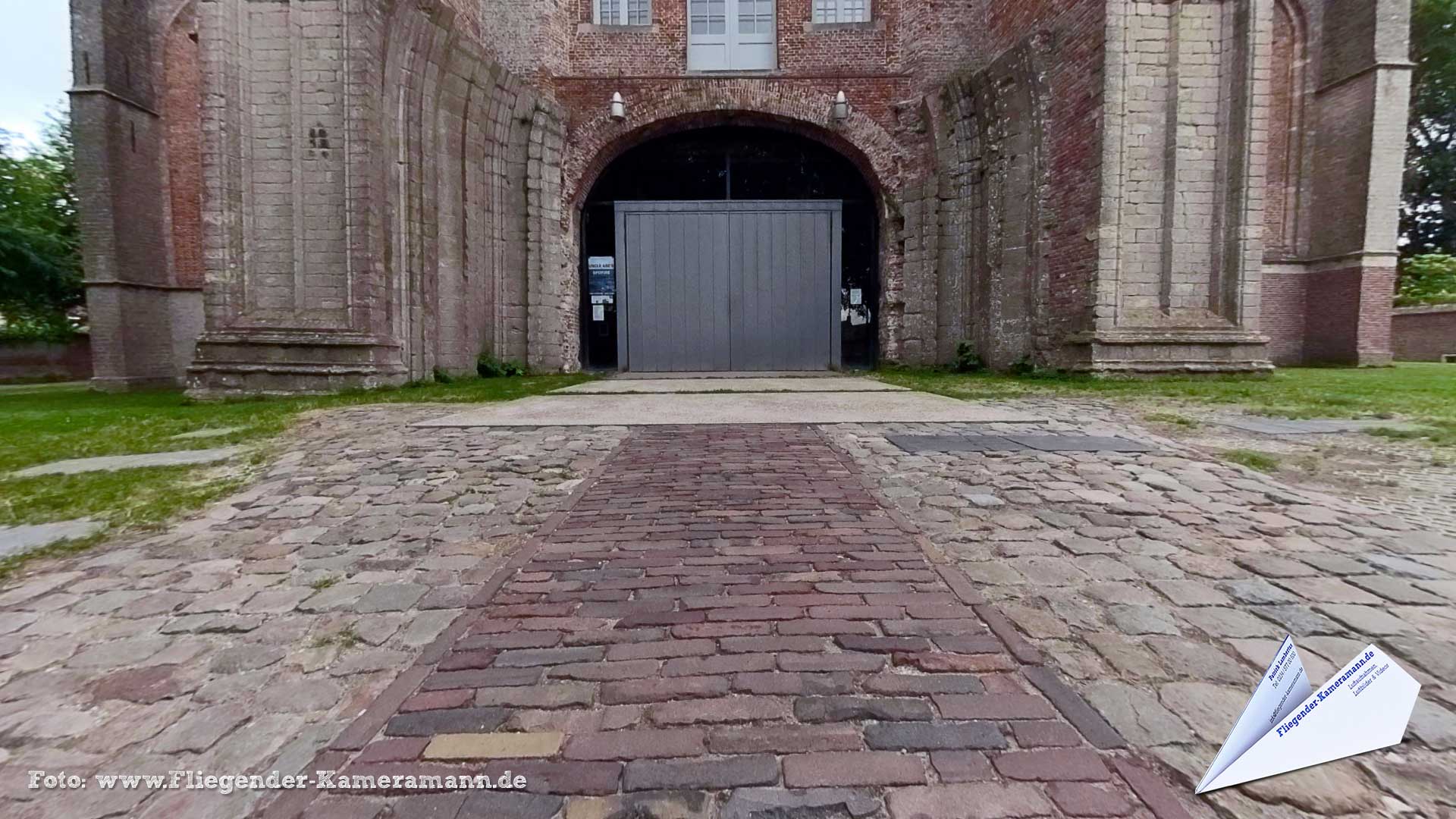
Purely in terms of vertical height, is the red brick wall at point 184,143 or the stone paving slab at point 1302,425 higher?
the red brick wall at point 184,143

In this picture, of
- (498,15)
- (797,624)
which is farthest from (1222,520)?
(498,15)

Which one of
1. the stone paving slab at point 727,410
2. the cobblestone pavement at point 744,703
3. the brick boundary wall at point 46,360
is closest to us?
the cobblestone pavement at point 744,703

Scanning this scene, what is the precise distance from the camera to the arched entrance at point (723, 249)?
1517 centimetres

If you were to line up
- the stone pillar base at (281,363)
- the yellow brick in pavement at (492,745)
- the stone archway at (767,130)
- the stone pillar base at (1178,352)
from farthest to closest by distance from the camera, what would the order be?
the stone archway at (767,130) → the stone pillar base at (1178,352) → the stone pillar base at (281,363) → the yellow brick in pavement at (492,745)

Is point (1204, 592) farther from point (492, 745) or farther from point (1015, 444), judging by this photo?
point (1015, 444)

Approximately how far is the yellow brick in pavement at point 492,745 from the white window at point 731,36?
602 inches

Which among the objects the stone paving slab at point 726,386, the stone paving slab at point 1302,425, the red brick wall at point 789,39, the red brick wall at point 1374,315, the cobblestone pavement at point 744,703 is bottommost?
the cobblestone pavement at point 744,703

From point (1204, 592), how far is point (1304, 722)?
1.07 metres

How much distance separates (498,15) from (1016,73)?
9.96m

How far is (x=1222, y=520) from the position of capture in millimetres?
3428

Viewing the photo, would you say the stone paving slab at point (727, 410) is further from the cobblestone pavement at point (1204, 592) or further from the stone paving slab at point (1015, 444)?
the cobblestone pavement at point (1204, 592)

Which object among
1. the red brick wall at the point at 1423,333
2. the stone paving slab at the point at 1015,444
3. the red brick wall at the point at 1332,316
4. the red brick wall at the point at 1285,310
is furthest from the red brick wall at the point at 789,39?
the red brick wall at the point at 1423,333

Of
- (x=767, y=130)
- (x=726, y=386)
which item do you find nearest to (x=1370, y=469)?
(x=726, y=386)

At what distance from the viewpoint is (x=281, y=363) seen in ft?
32.0
